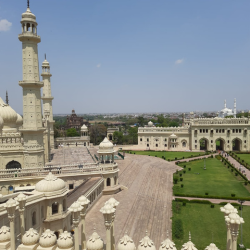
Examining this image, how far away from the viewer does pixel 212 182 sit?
29.0 m

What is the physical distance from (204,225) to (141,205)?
5544 mm

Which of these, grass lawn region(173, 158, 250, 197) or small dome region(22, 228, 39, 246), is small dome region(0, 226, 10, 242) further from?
grass lawn region(173, 158, 250, 197)

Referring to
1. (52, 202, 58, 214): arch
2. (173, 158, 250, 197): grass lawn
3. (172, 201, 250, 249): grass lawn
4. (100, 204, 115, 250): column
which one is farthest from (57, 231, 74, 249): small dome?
(173, 158, 250, 197): grass lawn

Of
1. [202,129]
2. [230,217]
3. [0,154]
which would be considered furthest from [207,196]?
[202,129]

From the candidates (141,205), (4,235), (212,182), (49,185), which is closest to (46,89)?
(141,205)

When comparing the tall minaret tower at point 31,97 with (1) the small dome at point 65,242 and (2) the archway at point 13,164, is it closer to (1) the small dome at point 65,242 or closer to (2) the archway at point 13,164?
(2) the archway at point 13,164

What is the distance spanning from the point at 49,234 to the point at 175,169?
29.4 m

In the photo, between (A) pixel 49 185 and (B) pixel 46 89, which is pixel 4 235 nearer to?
(A) pixel 49 185

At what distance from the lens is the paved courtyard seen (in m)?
16.6

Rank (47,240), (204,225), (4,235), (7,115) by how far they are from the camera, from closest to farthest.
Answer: (47,240) < (4,235) < (204,225) < (7,115)

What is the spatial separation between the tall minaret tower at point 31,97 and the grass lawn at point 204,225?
49.0 ft

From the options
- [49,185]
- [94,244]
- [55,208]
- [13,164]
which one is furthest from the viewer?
[13,164]

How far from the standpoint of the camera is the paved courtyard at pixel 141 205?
16578 mm

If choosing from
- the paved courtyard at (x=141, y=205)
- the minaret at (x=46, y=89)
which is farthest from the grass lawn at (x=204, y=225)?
the minaret at (x=46, y=89)
